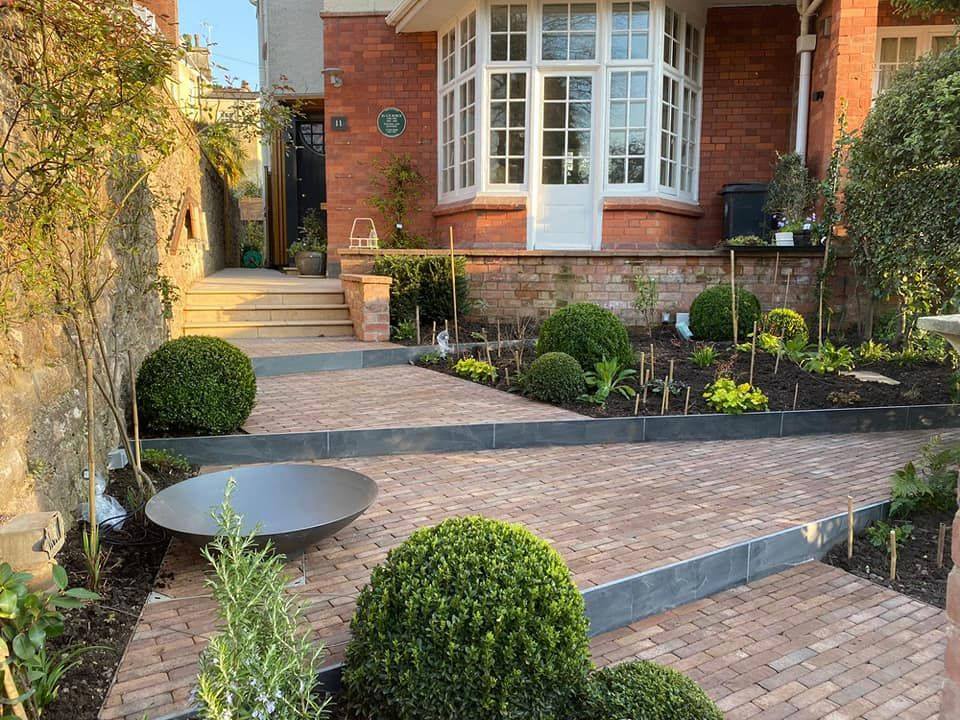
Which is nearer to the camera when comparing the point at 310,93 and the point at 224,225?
the point at 224,225

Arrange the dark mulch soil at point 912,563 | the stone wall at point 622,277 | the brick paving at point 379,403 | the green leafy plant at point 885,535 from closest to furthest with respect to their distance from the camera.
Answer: the dark mulch soil at point 912,563
the green leafy plant at point 885,535
the brick paving at point 379,403
the stone wall at point 622,277

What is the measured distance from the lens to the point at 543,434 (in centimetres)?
536

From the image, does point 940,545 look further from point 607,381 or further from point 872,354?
point 872,354

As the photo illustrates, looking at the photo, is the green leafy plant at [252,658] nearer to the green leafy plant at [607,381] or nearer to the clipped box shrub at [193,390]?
the clipped box shrub at [193,390]

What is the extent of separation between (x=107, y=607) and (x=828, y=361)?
21.4ft

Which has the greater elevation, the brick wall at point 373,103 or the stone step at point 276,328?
Answer: the brick wall at point 373,103

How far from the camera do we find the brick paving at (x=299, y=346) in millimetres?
7711

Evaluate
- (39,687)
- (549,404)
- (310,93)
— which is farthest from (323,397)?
(310,93)

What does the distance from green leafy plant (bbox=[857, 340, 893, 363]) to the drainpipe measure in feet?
10.5

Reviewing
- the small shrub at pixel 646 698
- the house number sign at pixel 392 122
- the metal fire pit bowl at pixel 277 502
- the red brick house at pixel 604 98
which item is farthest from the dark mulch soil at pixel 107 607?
the house number sign at pixel 392 122

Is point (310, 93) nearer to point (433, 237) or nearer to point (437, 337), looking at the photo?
point (433, 237)

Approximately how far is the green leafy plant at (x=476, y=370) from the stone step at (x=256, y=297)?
2.73m

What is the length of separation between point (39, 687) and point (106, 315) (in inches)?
109

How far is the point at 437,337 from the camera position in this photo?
8156mm
